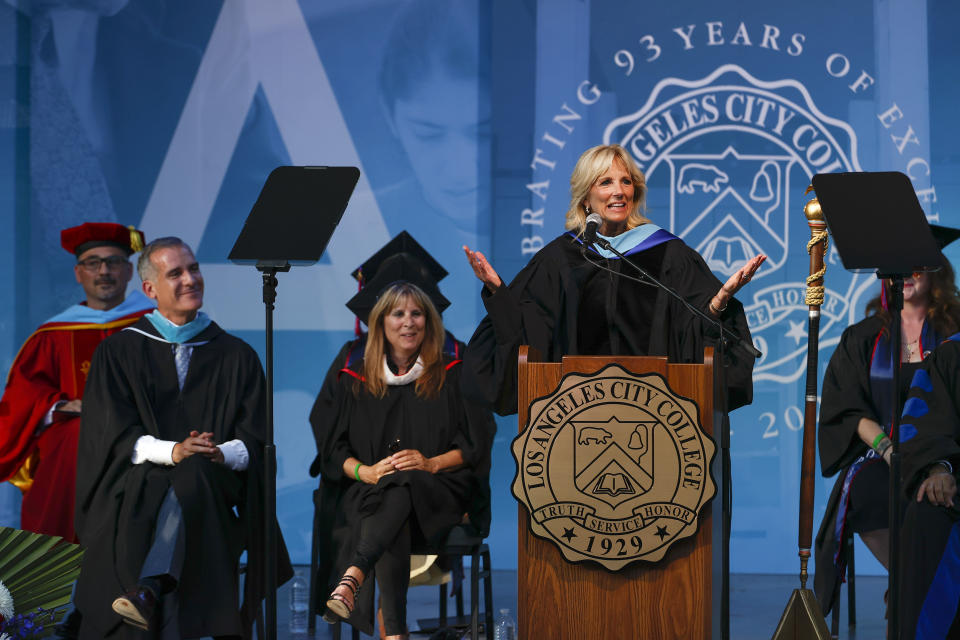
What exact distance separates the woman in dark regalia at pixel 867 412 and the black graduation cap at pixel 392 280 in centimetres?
188

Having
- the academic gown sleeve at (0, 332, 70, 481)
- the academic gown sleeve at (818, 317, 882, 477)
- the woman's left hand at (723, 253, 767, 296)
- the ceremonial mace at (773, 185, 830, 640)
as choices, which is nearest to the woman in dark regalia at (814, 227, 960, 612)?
the academic gown sleeve at (818, 317, 882, 477)

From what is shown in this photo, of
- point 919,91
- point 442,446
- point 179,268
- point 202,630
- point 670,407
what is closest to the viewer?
point 670,407

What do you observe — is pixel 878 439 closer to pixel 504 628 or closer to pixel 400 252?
pixel 504 628

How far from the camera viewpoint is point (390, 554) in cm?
431

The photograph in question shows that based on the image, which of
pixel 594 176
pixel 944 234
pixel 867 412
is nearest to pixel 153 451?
pixel 594 176

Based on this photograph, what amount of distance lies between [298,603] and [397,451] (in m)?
1.17

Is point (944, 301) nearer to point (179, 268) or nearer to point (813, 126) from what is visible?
point (813, 126)

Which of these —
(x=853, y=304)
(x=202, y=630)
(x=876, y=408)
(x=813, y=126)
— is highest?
(x=813, y=126)

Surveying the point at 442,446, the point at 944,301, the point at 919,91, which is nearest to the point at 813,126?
the point at 919,91

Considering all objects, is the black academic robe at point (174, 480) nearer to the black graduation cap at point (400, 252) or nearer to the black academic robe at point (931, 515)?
the black graduation cap at point (400, 252)

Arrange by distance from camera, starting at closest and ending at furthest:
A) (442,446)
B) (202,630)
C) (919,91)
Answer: (202,630) < (442,446) < (919,91)

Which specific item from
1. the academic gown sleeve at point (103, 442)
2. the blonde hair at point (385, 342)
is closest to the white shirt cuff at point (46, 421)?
the academic gown sleeve at point (103, 442)

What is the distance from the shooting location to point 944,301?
15.9 feet

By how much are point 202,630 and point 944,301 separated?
11.1 ft
